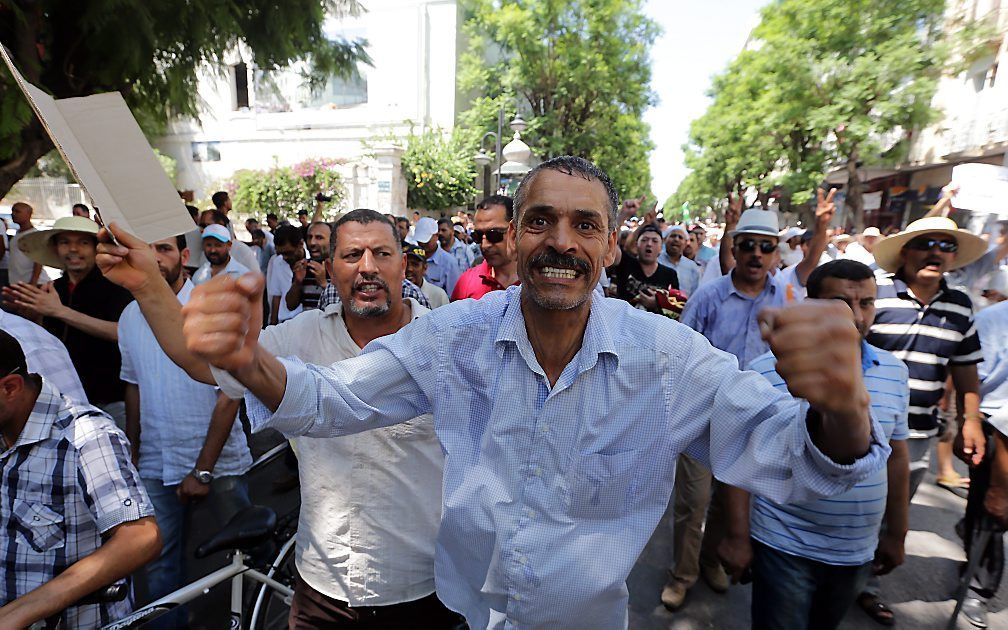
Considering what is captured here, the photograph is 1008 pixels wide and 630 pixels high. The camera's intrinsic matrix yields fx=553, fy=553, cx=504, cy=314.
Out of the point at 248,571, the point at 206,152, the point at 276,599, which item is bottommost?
the point at 276,599

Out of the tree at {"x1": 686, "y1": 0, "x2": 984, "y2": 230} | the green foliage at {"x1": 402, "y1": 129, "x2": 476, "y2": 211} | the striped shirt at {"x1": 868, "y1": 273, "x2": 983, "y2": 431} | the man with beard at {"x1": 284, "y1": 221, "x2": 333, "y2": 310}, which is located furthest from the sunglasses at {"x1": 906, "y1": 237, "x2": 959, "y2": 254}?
the green foliage at {"x1": 402, "y1": 129, "x2": 476, "y2": 211}

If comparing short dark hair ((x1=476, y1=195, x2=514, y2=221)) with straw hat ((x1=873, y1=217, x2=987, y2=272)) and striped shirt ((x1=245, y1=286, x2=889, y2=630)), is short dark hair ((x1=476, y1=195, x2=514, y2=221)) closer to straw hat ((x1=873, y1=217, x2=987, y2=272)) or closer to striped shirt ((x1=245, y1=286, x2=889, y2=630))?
straw hat ((x1=873, y1=217, x2=987, y2=272))

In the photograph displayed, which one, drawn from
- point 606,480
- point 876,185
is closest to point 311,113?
point 876,185

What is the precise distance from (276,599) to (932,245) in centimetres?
432

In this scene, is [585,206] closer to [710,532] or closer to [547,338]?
[547,338]

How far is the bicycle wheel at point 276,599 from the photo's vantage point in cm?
258

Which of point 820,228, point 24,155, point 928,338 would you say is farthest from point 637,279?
point 24,155

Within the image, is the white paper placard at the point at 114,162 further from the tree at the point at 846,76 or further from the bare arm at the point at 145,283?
the tree at the point at 846,76

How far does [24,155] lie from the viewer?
16.1 ft

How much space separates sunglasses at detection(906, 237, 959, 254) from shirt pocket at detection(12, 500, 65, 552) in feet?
14.5

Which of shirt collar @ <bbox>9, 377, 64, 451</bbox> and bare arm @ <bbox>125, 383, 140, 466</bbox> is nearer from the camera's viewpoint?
shirt collar @ <bbox>9, 377, 64, 451</bbox>

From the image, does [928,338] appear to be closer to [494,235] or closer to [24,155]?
[494,235]

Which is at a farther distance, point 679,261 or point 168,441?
point 679,261

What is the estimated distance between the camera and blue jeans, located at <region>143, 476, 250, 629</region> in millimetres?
2672
